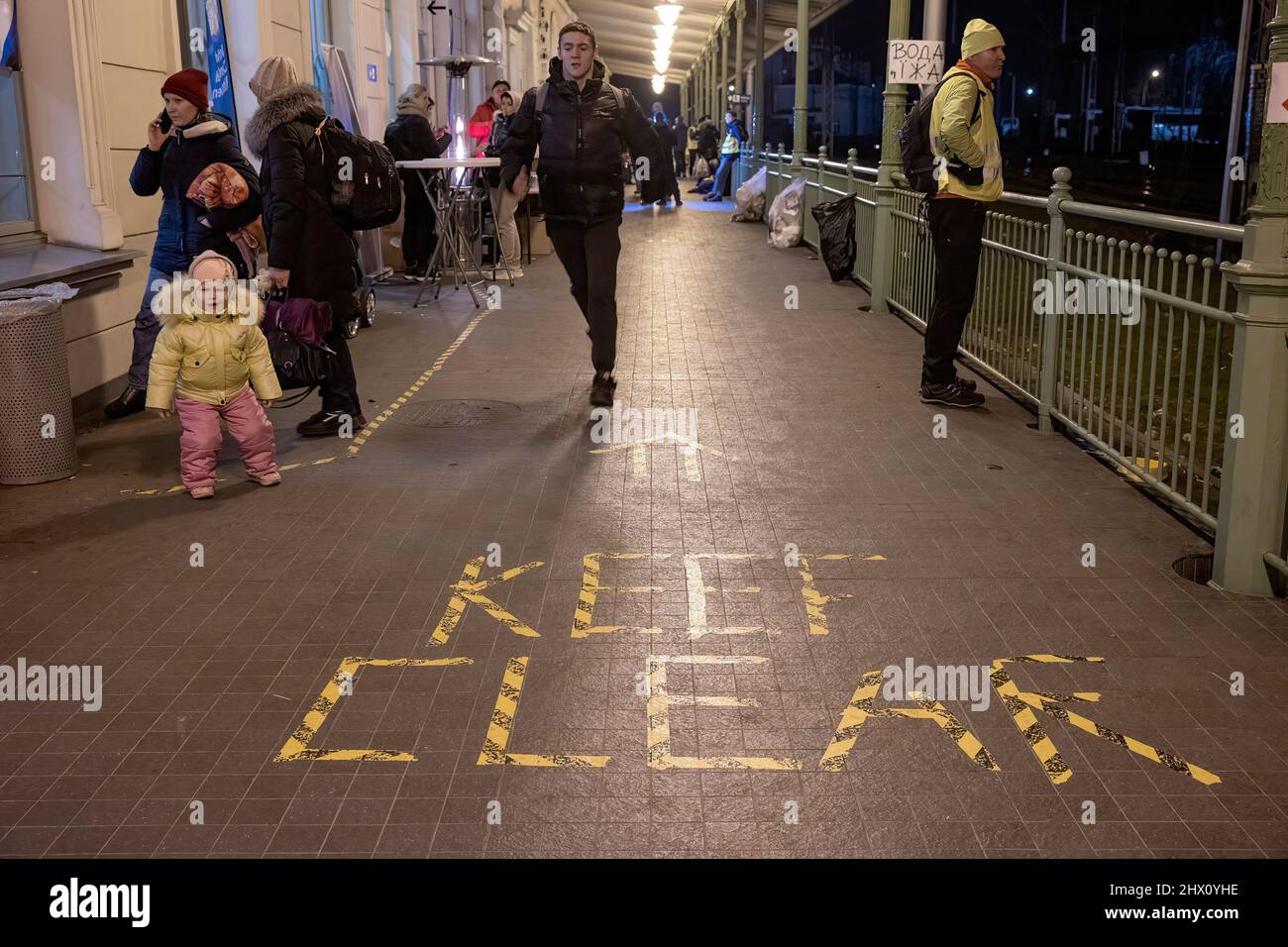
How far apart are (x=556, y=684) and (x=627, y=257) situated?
46.4 ft

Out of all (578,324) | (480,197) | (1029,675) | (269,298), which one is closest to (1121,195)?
(480,197)

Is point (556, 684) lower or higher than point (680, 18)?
lower

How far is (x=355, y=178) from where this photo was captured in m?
7.28

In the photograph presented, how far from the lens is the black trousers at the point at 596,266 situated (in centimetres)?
814

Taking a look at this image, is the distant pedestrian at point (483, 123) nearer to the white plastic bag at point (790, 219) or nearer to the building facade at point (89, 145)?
the white plastic bag at point (790, 219)

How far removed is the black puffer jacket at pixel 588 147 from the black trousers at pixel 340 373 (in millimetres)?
1445

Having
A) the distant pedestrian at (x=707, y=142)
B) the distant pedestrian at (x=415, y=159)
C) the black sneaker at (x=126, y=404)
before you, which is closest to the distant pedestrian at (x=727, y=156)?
the distant pedestrian at (x=707, y=142)

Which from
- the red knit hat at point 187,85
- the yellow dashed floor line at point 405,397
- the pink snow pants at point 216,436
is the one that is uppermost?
the red knit hat at point 187,85

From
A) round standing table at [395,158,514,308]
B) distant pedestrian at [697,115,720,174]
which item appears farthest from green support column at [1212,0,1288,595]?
distant pedestrian at [697,115,720,174]

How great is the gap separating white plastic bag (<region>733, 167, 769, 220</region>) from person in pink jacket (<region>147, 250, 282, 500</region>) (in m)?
18.2

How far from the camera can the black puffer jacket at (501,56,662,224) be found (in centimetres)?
801

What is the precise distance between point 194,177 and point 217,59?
3385mm

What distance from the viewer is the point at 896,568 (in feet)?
17.4
